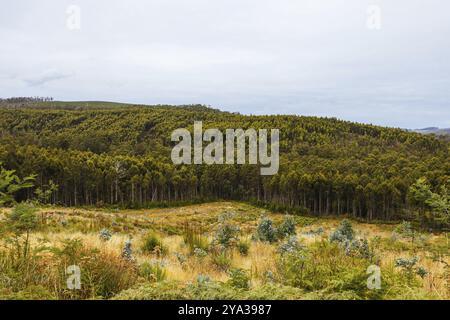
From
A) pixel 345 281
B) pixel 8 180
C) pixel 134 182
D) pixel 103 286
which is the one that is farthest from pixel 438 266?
pixel 134 182

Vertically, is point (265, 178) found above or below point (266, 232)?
below

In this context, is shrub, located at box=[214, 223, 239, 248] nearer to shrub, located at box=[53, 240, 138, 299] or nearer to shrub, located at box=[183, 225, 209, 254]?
shrub, located at box=[183, 225, 209, 254]

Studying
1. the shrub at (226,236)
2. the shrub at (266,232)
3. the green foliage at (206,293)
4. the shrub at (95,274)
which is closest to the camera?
the green foliage at (206,293)

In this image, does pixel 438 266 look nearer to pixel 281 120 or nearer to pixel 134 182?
pixel 134 182

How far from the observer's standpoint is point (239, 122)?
12962 cm

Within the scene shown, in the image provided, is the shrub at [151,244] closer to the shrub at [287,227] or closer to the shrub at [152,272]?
the shrub at [152,272]

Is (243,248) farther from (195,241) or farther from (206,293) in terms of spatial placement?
(206,293)

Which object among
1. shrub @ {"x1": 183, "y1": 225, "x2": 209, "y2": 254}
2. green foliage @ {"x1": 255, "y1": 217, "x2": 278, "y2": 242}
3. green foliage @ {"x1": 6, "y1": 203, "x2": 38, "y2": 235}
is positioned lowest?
green foliage @ {"x1": 255, "y1": 217, "x2": 278, "y2": 242}

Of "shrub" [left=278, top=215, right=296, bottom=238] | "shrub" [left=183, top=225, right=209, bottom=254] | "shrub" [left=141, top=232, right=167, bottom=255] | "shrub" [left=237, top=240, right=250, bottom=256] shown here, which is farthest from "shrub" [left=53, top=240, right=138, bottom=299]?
"shrub" [left=278, top=215, right=296, bottom=238]

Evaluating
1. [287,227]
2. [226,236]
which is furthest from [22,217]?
[287,227]

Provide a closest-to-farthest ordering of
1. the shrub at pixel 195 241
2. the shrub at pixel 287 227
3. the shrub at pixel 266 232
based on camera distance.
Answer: the shrub at pixel 195 241, the shrub at pixel 266 232, the shrub at pixel 287 227

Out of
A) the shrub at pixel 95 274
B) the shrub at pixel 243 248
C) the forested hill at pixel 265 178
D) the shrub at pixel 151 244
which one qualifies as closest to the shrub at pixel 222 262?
the shrub at pixel 243 248
